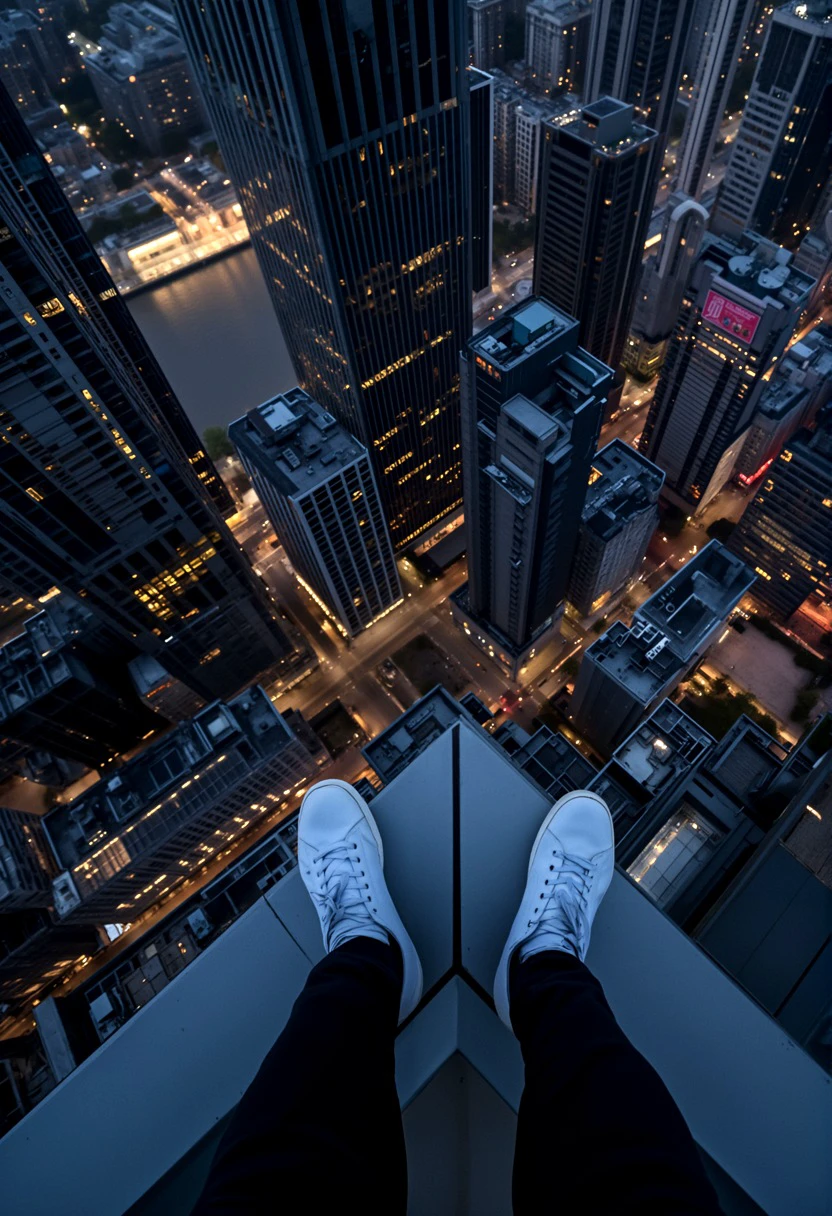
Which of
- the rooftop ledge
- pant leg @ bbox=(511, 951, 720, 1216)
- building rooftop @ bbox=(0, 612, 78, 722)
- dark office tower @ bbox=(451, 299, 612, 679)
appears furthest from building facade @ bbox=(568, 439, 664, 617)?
pant leg @ bbox=(511, 951, 720, 1216)

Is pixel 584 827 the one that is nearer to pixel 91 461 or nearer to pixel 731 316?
pixel 91 461

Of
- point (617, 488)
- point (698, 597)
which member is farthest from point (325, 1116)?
point (617, 488)

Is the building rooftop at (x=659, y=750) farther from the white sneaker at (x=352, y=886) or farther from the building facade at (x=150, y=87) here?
the building facade at (x=150, y=87)

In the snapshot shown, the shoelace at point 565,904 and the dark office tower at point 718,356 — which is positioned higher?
the dark office tower at point 718,356

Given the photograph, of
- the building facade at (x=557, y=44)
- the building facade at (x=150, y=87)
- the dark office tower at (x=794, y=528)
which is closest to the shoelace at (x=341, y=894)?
the dark office tower at (x=794, y=528)

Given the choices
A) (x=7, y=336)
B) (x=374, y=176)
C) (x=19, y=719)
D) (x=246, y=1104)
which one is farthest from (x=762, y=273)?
(x=19, y=719)

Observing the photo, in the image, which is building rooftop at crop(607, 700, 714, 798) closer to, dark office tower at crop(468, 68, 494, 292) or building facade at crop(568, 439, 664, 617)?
building facade at crop(568, 439, 664, 617)
